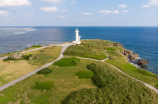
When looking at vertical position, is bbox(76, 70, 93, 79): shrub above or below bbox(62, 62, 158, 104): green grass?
above

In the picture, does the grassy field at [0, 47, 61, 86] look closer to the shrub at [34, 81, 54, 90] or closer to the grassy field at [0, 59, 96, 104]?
the grassy field at [0, 59, 96, 104]

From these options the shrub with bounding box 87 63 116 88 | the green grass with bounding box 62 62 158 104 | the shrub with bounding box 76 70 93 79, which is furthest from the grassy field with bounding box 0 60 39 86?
the shrub with bounding box 87 63 116 88

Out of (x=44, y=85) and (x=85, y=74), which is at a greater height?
(x=85, y=74)

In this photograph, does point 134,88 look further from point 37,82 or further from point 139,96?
point 37,82

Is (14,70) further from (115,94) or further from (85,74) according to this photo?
(115,94)

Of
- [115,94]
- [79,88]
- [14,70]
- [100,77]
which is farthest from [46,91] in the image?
[14,70]

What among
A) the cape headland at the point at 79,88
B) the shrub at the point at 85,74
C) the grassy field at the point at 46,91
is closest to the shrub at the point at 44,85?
the cape headland at the point at 79,88

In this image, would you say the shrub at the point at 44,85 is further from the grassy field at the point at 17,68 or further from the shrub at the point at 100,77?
the shrub at the point at 100,77

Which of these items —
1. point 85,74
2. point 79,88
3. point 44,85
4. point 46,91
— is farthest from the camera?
point 85,74

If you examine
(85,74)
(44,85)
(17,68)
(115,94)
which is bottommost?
(115,94)
